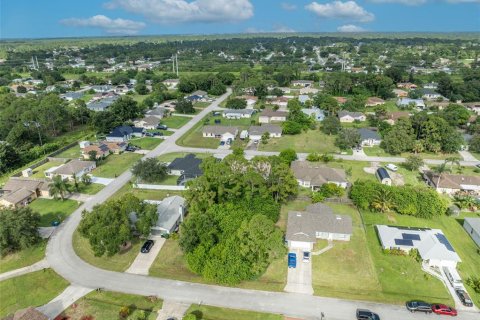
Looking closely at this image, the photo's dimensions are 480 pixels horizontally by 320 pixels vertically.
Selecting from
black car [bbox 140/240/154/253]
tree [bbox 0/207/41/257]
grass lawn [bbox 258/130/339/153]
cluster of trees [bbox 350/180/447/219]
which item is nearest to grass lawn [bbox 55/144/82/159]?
tree [bbox 0/207/41/257]

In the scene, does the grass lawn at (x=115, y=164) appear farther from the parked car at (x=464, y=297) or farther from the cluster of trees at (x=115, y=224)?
the parked car at (x=464, y=297)

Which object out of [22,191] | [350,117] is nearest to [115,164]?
[22,191]

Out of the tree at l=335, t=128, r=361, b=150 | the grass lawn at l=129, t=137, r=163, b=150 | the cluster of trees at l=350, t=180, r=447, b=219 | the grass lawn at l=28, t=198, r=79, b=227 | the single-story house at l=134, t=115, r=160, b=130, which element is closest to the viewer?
the cluster of trees at l=350, t=180, r=447, b=219

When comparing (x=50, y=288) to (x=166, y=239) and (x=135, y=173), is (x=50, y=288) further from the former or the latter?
(x=135, y=173)

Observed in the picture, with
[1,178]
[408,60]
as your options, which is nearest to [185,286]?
[1,178]

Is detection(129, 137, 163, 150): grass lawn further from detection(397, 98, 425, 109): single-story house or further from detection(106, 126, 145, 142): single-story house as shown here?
detection(397, 98, 425, 109): single-story house
